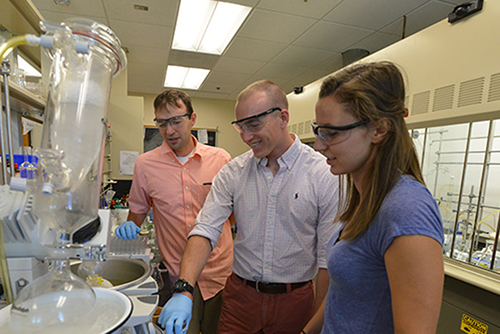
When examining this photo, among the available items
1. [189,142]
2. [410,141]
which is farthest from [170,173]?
[410,141]

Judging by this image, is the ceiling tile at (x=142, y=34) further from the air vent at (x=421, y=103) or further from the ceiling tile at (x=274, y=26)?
the air vent at (x=421, y=103)

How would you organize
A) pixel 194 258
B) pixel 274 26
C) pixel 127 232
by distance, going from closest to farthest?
pixel 194 258
pixel 127 232
pixel 274 26

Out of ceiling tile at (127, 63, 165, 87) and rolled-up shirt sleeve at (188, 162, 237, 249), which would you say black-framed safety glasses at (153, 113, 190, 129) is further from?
ceiling tile at (127, 63, 165, 87)

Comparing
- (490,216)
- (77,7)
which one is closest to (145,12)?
(77,7)

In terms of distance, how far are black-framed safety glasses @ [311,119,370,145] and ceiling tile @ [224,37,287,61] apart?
9.53ft

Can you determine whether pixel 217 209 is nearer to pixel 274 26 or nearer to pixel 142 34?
pixel 274 26

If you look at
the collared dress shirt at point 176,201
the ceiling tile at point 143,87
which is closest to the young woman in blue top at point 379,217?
the collared dress shirt at point 176,201

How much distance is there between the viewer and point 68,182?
0.55 meters

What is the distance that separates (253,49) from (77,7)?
1.97 m

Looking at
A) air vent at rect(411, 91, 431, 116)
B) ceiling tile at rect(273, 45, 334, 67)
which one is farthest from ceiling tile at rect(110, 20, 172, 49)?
air vent at rect(411, 91, 431, 116)

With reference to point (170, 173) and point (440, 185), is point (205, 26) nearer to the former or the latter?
point (170, 173)

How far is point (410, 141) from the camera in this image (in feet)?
2.48

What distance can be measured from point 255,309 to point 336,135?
89 centimetres

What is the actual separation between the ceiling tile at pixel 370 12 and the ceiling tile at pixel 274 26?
0.96 feet
